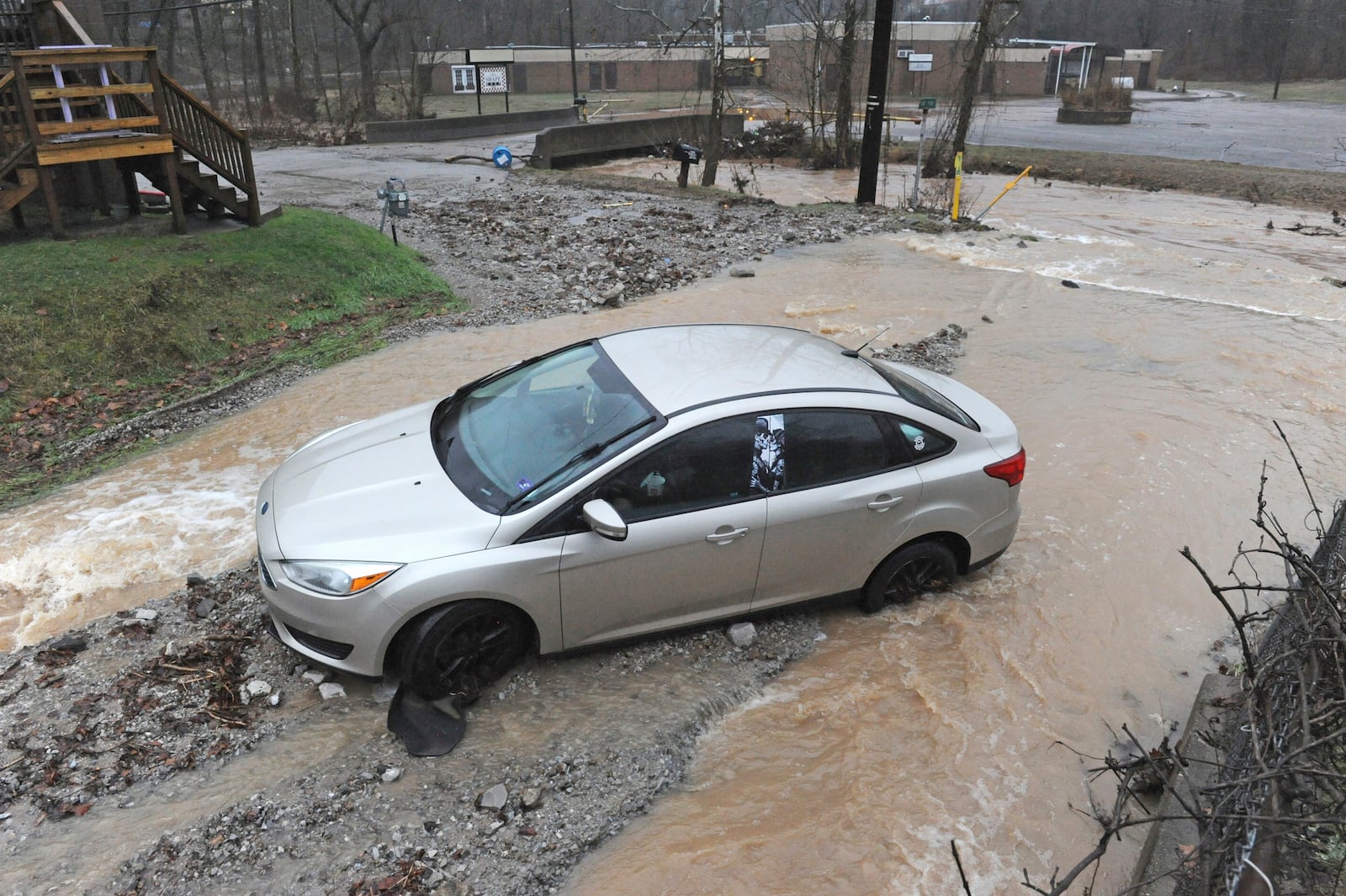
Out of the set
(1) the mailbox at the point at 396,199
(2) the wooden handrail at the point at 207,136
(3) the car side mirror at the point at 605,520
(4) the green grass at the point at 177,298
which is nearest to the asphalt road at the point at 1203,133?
(1) the mailbox at the point at 396,199

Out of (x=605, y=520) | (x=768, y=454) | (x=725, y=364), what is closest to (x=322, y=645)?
(x=605, y=520)

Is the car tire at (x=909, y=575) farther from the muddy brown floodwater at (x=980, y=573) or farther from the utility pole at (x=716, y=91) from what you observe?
the utility pole at (x=716, y=91)

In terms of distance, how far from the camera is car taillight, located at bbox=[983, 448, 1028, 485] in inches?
219

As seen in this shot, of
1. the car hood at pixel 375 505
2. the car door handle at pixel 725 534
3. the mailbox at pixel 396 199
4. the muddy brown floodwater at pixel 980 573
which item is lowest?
the muddy brown floodwater at pixel 980 573

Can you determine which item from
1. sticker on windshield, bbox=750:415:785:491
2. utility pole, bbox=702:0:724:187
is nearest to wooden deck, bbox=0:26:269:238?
sticker on windshield, bbox=750:415:785:491

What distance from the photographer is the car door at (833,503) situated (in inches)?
200

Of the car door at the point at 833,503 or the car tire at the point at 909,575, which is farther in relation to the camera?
the car tire at the point at 909,575

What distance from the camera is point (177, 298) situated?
1035 cm

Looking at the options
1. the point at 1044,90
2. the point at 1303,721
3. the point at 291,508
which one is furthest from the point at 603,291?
the point at 1044,90

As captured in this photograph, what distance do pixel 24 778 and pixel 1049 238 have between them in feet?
58.6

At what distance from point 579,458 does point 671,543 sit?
0.64 metres

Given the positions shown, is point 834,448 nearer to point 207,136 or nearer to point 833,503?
point 833,503

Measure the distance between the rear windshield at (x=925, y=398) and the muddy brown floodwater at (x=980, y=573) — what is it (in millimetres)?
1145

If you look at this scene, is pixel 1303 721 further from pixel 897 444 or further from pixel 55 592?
pixel 55 592
